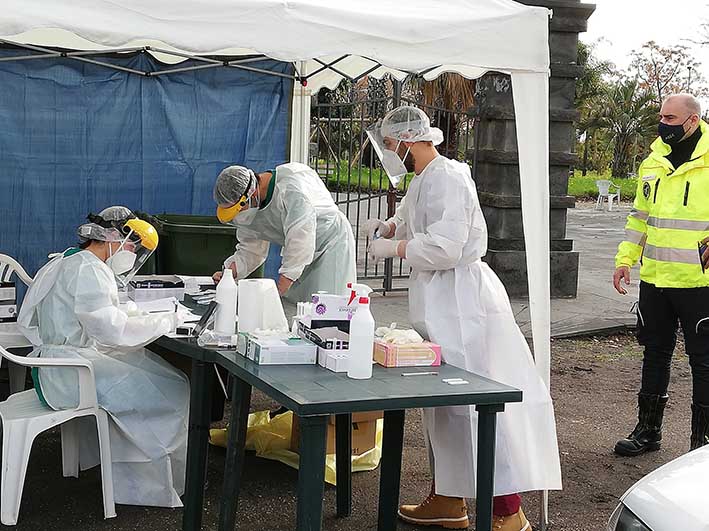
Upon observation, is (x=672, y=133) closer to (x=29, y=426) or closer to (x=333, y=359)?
(x=333, y=359)

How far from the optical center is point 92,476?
4570mm

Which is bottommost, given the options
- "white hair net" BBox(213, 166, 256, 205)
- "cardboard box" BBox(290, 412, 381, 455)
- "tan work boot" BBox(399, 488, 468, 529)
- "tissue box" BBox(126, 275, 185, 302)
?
"tan work boot" BBox(399, 488, 468, 529)

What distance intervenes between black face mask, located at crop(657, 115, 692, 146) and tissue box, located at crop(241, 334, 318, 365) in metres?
2.43

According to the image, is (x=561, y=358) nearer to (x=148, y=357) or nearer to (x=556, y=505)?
(x=556, y=505)

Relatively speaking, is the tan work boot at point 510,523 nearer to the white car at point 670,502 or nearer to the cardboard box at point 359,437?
the cardboard box at point 359,437

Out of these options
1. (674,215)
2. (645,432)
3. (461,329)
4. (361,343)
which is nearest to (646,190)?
(674,215)

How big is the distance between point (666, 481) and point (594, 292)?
8213mm

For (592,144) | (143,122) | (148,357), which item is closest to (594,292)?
(143,122)

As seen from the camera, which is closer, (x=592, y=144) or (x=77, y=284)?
(x=77, y=284)

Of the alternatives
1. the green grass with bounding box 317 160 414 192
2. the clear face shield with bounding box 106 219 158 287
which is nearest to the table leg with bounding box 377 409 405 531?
the clear face shield with bounding box 106 219 158 287

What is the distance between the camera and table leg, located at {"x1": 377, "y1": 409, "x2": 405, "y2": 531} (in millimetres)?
3787

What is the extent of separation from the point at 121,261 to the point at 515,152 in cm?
622

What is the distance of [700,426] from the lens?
15.7ft

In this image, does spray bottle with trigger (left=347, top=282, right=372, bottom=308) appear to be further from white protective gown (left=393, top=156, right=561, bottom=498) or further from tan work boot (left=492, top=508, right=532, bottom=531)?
tan work boot (left=492, top=508, right=532, bottom=531)
